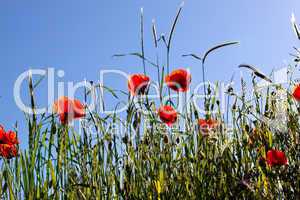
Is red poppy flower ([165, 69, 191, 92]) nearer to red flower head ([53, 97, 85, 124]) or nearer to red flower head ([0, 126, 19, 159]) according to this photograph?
red flower head ([53, 97, 85, 124])

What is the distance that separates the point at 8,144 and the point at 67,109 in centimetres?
32

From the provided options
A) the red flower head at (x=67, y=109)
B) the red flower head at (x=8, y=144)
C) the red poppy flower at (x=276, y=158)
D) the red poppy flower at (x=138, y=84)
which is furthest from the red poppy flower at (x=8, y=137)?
the red poppy flower at (x=276, y=158)

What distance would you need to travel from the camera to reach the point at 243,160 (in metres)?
2.23

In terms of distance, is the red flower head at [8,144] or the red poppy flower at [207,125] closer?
the red flower head at [8,144]

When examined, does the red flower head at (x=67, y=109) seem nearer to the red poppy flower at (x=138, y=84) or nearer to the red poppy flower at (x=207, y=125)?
the red poppy flower at (x=138, y=84)

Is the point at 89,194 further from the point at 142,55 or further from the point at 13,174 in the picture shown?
the point at 142,55

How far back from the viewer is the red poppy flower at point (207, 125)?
2.24 metres

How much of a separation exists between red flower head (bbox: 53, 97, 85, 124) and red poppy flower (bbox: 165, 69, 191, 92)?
1.40 feet

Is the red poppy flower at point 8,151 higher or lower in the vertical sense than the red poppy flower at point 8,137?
lower

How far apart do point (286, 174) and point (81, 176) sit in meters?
0.89

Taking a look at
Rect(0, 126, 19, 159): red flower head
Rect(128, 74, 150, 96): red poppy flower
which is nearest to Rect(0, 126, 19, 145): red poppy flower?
Rect(0, 126, 19, 159): red flower head

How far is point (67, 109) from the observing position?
210 cm

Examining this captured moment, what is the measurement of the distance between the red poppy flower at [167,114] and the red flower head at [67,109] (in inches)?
13.9

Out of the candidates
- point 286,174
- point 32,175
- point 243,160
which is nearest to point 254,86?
point 243,160
